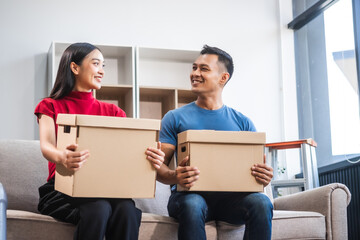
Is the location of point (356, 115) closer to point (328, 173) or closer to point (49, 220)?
point (328, 173)

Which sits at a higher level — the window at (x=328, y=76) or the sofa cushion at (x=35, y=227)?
the window at (x=328, y=76)

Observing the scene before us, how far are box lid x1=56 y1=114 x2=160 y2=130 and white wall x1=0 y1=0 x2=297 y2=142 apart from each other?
2.50 m

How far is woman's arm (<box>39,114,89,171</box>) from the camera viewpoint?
1626 mm

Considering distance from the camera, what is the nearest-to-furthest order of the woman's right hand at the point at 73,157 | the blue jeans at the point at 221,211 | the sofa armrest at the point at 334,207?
the woman's right hand at the point at 73,157 < the blue jeans at the point at 221,211 < the sofa armrest at the point at 334,207

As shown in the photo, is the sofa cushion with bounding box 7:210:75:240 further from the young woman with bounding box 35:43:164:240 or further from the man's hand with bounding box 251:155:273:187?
the man's hand with bounding box 251:155:273:187

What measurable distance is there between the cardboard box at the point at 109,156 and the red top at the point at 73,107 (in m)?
0.20

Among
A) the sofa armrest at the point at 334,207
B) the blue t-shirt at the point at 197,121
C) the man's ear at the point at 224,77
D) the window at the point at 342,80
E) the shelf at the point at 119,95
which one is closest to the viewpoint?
the blue t-shirt at the point at 197,121

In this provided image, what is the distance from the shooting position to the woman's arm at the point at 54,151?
1.63m

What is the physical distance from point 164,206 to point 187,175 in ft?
1.91

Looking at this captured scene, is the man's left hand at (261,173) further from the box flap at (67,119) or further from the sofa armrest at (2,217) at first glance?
the sofa armrest at (2,217)

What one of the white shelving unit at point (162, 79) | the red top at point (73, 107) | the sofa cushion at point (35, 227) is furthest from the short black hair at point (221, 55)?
the white shelving unit at point (162, 79)

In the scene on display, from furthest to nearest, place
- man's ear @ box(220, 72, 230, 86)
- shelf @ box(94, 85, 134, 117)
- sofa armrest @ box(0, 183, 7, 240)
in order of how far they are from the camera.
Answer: shelf @ box(94, 85, 134, 117) → man's ear @ box(220, 72, 230, 86) → sofa armrest @ box(0, 183, 7, 240)

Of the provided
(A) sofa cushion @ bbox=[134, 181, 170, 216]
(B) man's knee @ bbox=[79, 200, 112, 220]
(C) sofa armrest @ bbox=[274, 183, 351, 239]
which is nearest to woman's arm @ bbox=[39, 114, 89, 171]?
(B) man's knee @ bbox=[79, 200, 112, 220]

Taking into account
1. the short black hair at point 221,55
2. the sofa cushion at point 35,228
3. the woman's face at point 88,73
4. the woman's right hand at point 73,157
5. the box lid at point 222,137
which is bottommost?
the sofa cushion at point 35,228
